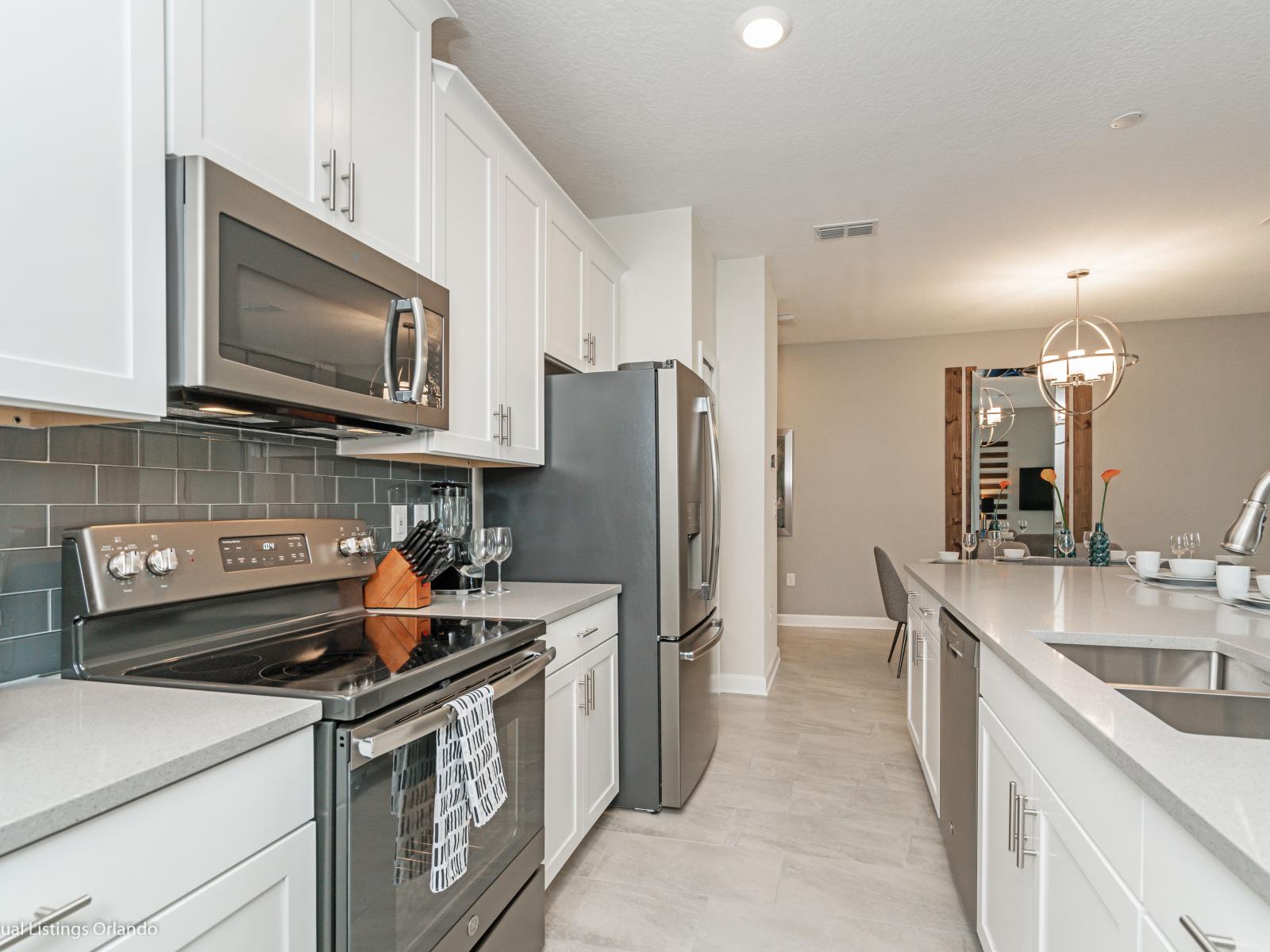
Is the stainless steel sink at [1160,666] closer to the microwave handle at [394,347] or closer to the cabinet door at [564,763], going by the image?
the cabinet door at [564,763]

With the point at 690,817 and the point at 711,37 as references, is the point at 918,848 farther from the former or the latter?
the point at 711,37

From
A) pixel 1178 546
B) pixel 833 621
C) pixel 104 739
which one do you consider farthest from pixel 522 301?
pixel 833 621

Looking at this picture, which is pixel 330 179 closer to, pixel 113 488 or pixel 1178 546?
pixel 113 488

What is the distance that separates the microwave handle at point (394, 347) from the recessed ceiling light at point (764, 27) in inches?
53.7

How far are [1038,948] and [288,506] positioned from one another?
1899 millimetres

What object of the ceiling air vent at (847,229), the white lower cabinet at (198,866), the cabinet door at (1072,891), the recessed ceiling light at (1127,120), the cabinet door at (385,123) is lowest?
the cabinet door at (1072,891)

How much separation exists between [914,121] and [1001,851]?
2.56m

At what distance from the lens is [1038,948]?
4.33 ft

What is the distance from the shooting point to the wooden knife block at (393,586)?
208 cm

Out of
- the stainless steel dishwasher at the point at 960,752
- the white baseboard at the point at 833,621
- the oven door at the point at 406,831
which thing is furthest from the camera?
the white baseboard at the point at 833,621

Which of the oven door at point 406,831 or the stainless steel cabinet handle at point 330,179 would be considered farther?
the stainless steel cabinet handle at point 330,179

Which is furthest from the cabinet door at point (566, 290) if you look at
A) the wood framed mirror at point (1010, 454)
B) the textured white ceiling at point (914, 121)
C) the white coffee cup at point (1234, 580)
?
the wood framed mirror at point (1010, 454)

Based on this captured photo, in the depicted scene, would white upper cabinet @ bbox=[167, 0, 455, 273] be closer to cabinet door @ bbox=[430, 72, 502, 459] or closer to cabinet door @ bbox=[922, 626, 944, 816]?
cabinet door @ bbox=[430, 72, 502, 459]

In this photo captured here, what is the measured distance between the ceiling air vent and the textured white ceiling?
2.9 inches
